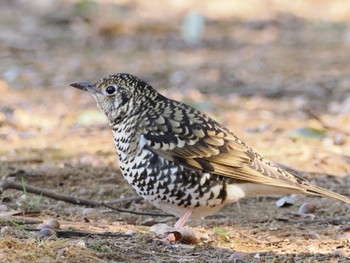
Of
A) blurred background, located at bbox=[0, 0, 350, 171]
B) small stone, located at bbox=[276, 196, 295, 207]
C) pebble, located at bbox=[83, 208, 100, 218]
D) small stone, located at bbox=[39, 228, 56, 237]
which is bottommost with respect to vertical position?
small stone, located at bbox=[39, 228, 56, 237]

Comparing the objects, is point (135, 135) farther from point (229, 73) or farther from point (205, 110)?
point (229, 73)

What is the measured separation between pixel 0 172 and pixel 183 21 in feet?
33.6

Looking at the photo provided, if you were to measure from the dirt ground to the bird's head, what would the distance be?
0.80 m

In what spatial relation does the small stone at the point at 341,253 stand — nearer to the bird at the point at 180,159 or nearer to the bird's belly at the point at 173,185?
the bird at the point at 180,159

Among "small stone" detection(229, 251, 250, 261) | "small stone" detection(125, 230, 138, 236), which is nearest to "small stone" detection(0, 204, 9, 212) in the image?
"small stone" detection(125, 230, 138, 236)

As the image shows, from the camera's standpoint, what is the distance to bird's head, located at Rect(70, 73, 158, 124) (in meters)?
6.58

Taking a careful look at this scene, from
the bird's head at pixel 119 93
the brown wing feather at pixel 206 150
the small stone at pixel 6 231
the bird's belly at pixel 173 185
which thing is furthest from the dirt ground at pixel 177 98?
the bird's head at pixel 119 93

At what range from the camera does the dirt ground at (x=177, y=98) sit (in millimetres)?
5863

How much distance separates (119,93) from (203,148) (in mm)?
756

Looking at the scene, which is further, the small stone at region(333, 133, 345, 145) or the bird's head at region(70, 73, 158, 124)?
the small stone at region(333, 133, 345, 145)

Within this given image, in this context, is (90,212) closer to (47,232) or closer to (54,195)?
(54,195)

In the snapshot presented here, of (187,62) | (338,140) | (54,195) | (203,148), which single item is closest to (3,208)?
(54,195)

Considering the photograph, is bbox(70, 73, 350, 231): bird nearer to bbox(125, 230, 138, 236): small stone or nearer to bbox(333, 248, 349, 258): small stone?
bbox(125, 230, 138, 236): small stone

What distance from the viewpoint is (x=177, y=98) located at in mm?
11414
